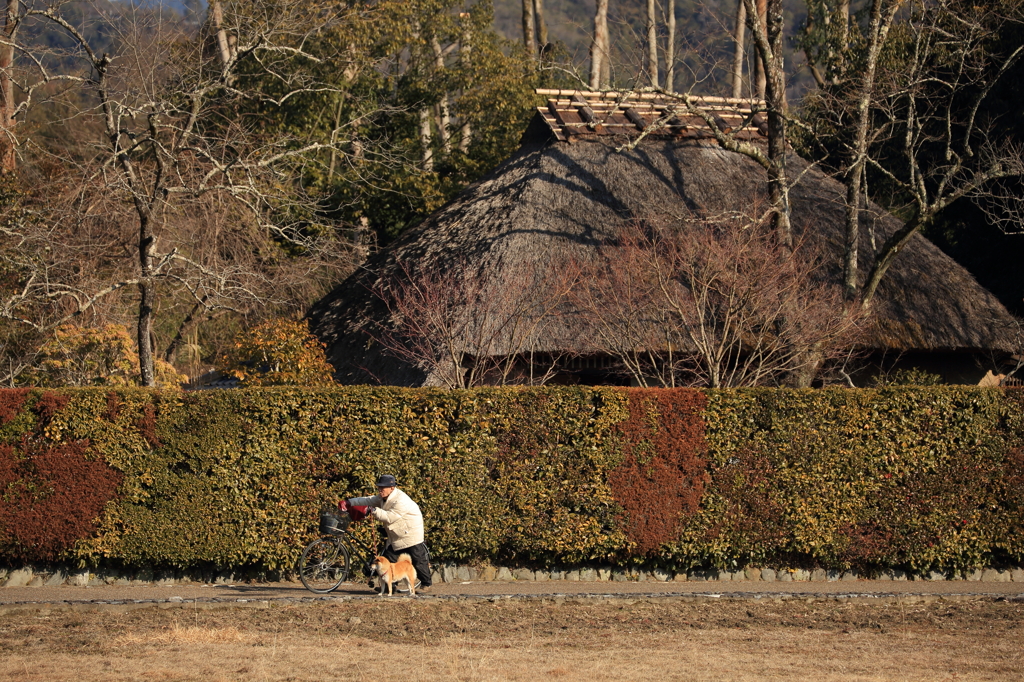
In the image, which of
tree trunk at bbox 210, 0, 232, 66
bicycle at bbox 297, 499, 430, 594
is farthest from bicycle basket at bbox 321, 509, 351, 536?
tree trunk at bbox 210, 0, 232, 66

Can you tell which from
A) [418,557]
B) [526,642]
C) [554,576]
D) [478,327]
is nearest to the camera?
[526,642]

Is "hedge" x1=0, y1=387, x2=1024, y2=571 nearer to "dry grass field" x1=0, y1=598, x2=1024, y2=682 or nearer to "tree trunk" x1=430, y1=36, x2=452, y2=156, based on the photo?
"dry grass field" x1=0, y1=598, x2=1024, y2=682

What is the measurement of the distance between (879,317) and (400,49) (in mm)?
16708

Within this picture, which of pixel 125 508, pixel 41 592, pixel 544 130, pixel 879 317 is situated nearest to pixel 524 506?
pixel 125 508

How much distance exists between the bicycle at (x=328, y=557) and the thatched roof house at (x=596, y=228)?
3693 mm

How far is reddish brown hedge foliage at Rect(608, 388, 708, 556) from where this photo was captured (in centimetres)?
1211

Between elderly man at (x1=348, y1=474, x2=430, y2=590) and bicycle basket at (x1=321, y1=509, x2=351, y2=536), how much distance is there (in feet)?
1.30

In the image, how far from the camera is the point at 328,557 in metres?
11.4

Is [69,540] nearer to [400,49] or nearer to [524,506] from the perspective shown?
[524,506]

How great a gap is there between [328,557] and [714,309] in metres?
6.97

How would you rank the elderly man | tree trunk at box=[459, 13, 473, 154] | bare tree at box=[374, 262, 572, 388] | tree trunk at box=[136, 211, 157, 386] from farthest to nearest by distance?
tree trunk at box=[459, 13, 473, 154], bare tree at box=[374, 262, 572, 388], tree trunk at box=[136, 211, 157, 386], the elderly man

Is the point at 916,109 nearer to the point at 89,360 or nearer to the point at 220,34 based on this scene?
the point at 220,34

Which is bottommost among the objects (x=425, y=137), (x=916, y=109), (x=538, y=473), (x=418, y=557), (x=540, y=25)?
(x=418, y=557)

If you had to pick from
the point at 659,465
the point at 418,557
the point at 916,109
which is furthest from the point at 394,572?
the point at 916,109
